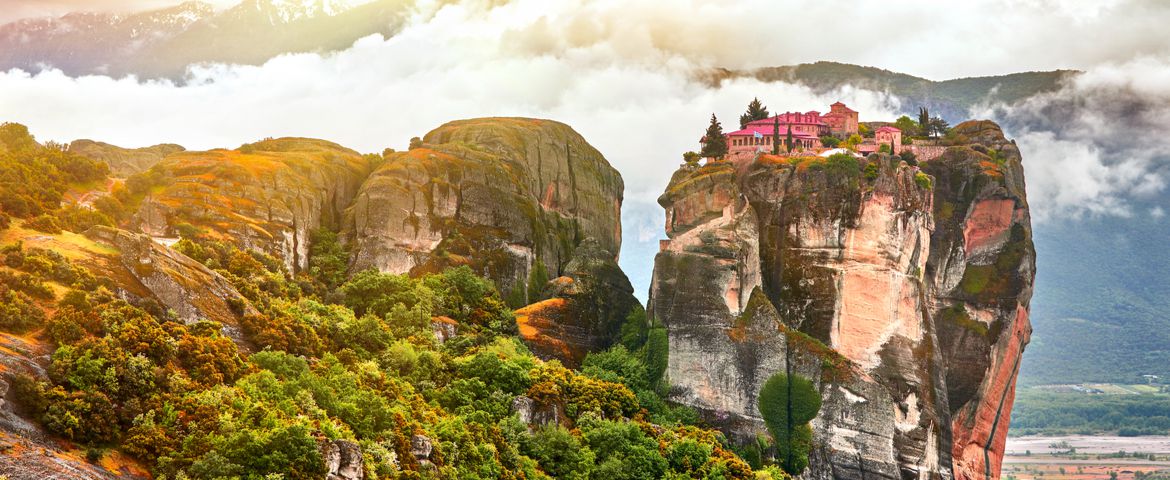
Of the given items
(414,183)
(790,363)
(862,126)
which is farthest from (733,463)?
(862,126)

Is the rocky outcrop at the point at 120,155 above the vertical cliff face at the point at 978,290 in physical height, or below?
above

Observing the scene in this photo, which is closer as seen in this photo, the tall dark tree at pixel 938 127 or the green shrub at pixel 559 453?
the green shrub at pixel 559 453

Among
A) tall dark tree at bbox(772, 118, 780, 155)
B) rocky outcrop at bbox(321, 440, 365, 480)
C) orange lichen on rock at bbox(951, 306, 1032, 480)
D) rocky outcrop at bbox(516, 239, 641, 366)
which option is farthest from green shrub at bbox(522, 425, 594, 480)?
orange lichen on rock at bbox(951, 306, 1032, 480)

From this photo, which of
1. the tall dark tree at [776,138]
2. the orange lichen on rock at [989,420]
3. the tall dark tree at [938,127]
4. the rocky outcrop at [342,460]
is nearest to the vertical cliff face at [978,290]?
the orange lichen on rock at [989,420]

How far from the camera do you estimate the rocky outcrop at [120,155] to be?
317ft

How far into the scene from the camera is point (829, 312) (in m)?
87.2

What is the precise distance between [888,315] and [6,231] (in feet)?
176

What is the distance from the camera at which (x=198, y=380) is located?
5416 centimetres

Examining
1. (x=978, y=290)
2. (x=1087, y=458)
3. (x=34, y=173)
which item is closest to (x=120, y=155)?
(x=34, y=173)

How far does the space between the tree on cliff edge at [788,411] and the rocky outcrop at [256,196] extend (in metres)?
31.0

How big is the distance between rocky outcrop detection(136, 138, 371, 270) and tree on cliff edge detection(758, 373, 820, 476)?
102 feet

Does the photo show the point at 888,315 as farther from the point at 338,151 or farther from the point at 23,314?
the point at 23,314

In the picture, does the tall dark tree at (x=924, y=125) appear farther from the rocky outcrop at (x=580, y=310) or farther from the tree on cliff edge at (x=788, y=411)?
the tree on cliff edge at (x=788, y=411)

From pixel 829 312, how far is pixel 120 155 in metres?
52.9
